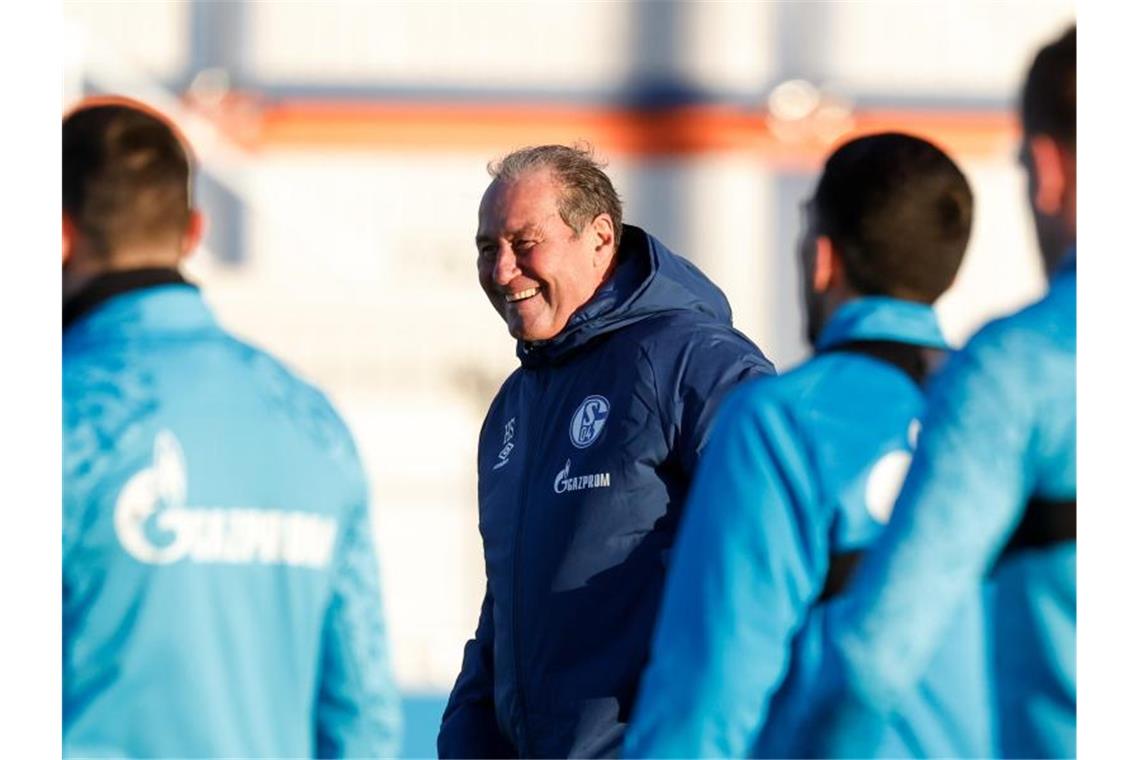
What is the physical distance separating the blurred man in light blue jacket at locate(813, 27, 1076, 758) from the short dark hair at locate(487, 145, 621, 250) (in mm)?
1163

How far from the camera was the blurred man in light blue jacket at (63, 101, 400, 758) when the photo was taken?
96.1 inches

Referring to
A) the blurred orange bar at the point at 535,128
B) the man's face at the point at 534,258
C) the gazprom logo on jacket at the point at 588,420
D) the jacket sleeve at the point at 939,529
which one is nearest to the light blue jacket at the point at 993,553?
the jacket sleeve at the point at 939,529

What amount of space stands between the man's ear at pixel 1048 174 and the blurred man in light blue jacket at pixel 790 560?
0.25 m

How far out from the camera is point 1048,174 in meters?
2.54

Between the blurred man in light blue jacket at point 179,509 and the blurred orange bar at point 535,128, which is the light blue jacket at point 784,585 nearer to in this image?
the blurred man in light blue jacket at point 179,509

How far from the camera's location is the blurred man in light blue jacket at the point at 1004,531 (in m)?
2.37

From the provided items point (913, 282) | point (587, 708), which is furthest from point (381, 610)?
point (913, 282)

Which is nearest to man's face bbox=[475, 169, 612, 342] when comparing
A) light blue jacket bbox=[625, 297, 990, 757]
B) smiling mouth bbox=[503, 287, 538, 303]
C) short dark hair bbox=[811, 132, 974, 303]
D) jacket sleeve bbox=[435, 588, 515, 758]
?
smiling mouth bbox=[503, 287, 538, 303]

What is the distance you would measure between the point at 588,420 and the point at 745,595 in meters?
0.87

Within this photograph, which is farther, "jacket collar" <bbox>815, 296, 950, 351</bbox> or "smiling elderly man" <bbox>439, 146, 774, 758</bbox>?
"smiling elderly man" <bbox>439, 146, 774, 758</bbox>

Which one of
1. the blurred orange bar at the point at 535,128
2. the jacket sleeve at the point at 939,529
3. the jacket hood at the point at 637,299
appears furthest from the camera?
the blurred orange bar at the point at 535,128

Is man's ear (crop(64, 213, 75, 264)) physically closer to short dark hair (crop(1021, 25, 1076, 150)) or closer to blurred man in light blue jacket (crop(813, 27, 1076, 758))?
blurred man in light blue jacket (crop(813, 27, 1076, 758))
